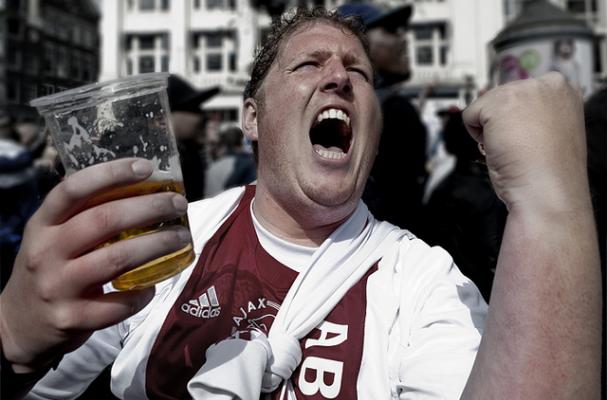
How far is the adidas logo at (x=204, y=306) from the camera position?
4.82ft

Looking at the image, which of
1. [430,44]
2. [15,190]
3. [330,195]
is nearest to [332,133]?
[330,195]

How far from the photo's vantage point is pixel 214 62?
89.1 feet

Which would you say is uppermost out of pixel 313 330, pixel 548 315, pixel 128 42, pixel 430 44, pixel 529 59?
pixel 430 44

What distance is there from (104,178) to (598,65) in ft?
100

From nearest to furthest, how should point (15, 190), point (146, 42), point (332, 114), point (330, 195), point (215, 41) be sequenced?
point (330, 195) → point (332, 114) → point (15, 190) → point (146, 42) → point (215, 41)

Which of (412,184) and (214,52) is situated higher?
(214,52)

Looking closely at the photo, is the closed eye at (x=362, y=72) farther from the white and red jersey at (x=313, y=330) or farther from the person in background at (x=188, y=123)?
the person in background at (x=188, y=123)

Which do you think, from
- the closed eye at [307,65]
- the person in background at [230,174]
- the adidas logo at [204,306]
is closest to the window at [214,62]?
the person in background at [230,174]

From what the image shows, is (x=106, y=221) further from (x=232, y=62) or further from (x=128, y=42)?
(x=232, y=62)

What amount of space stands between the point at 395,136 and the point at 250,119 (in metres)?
1.23

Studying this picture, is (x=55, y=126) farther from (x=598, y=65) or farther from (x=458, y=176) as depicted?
(x=598, y=65)

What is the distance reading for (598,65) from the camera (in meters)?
26.8

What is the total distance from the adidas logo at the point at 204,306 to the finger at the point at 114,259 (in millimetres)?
640

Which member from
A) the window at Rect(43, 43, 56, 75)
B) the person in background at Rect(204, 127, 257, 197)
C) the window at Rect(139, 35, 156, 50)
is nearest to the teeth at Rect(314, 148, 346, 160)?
the window at Rect(43, 43, 56, 75)
